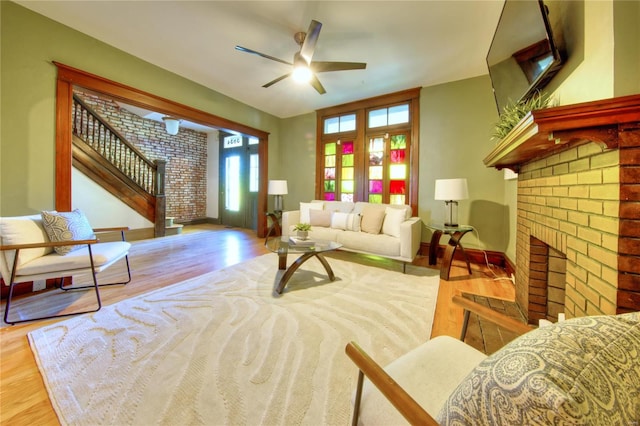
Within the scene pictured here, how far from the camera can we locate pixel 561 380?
0.39 metres

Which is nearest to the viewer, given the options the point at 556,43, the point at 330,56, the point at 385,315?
the point at 556,43

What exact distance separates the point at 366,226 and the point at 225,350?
98.9 inches

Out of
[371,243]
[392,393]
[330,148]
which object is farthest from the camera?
[330,148]

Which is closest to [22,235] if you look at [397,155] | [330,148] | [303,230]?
[303,230]

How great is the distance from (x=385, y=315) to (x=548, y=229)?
130 centimetres

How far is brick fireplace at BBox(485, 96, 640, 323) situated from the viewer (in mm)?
974

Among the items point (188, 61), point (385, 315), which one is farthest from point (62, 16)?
point (385, 315)

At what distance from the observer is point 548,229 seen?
1631 millimetres

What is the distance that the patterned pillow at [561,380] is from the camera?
0.38m

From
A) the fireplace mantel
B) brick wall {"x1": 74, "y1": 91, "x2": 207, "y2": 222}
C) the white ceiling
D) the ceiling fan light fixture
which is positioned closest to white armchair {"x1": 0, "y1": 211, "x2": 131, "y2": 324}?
the white ceiling

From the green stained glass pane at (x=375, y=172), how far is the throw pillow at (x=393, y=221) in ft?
3.54

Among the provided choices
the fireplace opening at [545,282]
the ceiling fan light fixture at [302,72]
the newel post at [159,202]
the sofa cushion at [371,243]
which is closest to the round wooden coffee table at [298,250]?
the sofa cushion at [371,243]

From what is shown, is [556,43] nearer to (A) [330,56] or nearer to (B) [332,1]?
(B) [332,1]

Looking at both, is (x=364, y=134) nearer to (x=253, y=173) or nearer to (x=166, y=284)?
(x=253, y=173)
